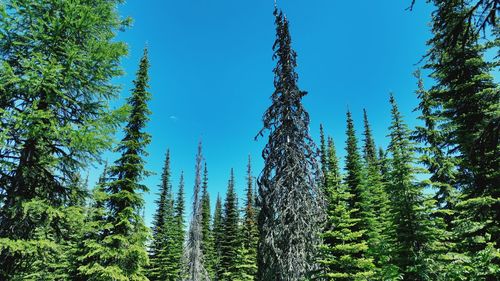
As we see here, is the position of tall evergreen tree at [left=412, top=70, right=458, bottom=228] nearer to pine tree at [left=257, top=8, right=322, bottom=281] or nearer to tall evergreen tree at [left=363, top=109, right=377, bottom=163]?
pine tree at [left=257, top=8, right=322, bottom=281]

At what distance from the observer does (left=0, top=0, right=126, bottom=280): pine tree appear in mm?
8891

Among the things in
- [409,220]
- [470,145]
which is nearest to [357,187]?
[409,220]

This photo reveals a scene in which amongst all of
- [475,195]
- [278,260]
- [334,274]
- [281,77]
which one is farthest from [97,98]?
[475,195]

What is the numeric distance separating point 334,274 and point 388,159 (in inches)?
326

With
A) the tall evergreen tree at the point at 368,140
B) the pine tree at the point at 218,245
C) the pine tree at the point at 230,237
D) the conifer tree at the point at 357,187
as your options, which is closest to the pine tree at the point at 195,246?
the conifer tree at the point at 357,187

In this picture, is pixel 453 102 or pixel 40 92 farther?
pixel 453 102

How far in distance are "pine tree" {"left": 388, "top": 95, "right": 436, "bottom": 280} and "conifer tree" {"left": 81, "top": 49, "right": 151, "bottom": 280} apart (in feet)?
52.9

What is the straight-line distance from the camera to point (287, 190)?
39.2 feet

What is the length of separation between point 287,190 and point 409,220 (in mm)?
10362

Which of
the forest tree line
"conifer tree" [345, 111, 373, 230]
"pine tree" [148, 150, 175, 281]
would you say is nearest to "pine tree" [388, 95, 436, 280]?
the forest tree line

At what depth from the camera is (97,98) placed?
1137 centimetres

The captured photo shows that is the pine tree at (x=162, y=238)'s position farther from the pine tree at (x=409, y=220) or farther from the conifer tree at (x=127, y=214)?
the pine tree at (x=409, y=220)

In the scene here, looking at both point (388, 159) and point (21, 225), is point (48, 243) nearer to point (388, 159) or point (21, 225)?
point (21, 225)

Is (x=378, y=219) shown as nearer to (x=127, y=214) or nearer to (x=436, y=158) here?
(x=436, y=158)
